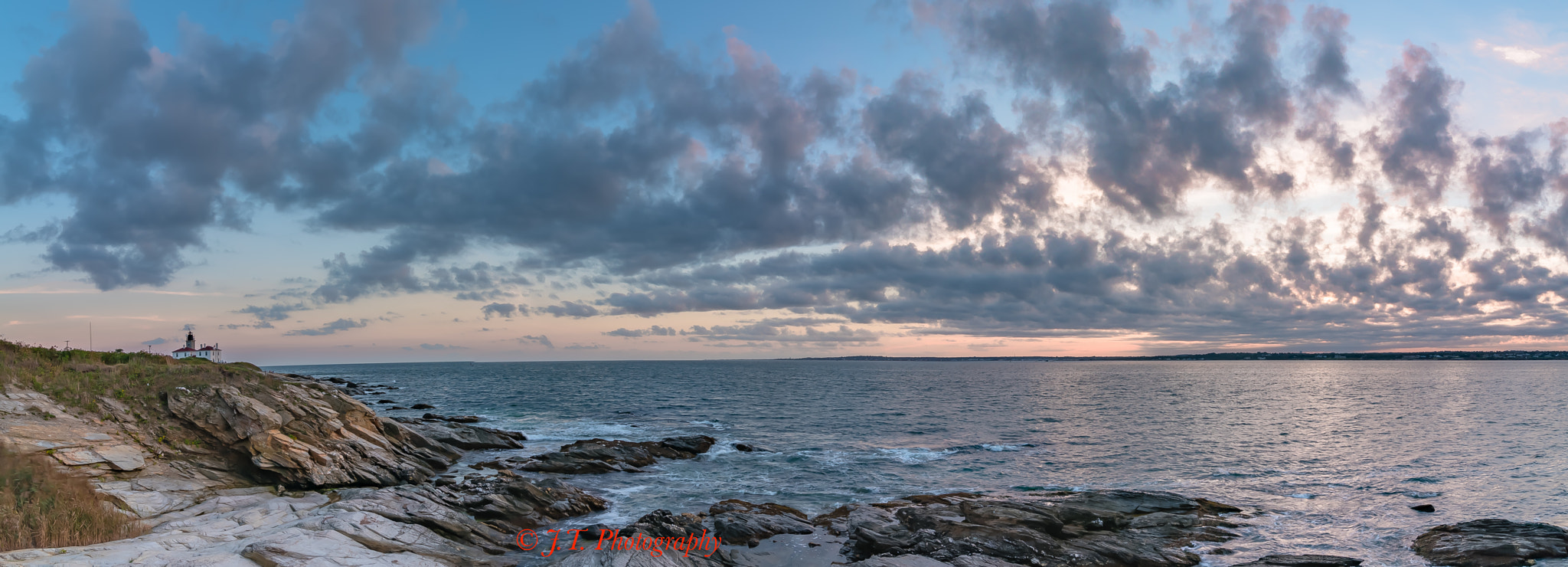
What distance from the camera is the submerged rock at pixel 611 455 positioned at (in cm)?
3481

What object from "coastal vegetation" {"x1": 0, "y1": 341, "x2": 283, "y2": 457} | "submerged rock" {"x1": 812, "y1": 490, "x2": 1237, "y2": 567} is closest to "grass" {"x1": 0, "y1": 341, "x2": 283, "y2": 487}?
"coastal vegetation" {"x1": 0, "y1": 341, "x2": 283, "y2": 457}

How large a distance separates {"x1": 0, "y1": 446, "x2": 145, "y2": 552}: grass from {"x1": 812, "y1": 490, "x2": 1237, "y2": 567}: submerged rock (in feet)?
60.8

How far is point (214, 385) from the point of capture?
2733 centimetres

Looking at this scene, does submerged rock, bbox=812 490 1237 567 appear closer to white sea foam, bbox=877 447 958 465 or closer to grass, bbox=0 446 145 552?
white sea foam, bbox=877 447 958 465

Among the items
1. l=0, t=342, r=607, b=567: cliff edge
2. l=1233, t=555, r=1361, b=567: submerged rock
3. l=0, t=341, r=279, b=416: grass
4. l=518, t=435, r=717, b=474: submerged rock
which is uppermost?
l=0, t=341, r=279, b=416: grass

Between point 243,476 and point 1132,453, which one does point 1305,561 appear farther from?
point 243,476

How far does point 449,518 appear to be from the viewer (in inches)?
802

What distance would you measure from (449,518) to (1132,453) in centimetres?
4145

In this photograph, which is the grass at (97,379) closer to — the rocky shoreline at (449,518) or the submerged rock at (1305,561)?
the rocky shoreline at (449,518)

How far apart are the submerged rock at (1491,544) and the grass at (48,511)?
36.3 meters

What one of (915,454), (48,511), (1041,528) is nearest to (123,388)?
(48,511)

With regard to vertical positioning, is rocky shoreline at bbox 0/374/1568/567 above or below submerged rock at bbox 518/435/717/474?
above

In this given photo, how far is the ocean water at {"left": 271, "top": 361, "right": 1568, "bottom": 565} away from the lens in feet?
93.2

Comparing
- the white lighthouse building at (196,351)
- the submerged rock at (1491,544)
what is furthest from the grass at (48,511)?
the white lighthouse building at (196,351)
